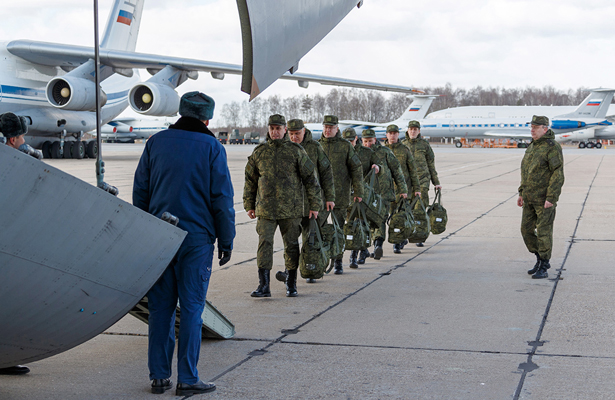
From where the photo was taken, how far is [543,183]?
6934 mm

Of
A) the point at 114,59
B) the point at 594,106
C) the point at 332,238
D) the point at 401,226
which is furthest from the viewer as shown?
the point at 594,106

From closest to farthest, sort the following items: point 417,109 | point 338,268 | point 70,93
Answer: point 338,268 < point 70,93 < point 417,109

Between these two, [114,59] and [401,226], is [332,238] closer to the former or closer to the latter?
[401,226]

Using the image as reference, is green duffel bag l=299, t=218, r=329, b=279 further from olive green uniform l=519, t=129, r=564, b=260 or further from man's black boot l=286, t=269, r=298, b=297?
olive green uniform l=519, t=129, r=564, b=260

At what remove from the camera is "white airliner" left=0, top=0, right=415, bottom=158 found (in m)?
20.4

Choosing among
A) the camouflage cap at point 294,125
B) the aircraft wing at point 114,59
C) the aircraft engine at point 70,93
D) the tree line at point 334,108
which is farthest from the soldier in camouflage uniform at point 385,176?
the tree line at point 334,108

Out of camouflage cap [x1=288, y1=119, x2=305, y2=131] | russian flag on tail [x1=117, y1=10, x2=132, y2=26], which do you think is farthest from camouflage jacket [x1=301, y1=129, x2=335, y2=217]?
russian flag on tail [x1=117, y1=10, x2=132, y2=26]

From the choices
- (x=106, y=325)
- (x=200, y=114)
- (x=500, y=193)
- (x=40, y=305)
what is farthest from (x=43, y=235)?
(x=500, y=193)

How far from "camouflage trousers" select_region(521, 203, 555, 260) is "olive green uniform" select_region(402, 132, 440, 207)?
2.19m

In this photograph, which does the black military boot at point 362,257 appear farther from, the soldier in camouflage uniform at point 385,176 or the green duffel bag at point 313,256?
the green duffel bag at point 313,256

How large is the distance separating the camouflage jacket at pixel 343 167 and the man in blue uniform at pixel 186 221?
3653 mm

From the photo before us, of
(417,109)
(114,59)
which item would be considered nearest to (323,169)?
(114,59)

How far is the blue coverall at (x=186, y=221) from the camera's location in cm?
377

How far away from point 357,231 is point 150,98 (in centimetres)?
1427
